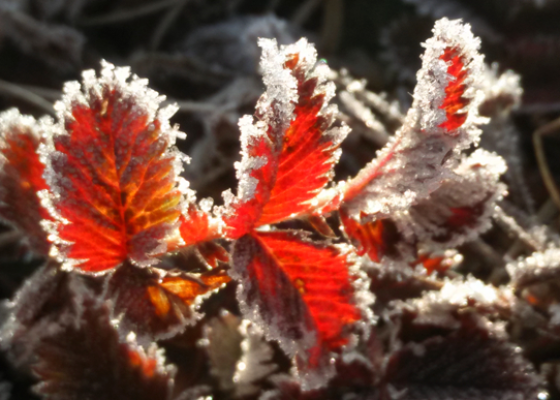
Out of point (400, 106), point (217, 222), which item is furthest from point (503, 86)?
point (217, 222)

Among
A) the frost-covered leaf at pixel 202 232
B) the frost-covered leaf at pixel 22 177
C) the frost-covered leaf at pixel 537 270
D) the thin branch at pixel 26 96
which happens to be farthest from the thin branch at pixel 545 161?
the thin branch at pixel 26 96

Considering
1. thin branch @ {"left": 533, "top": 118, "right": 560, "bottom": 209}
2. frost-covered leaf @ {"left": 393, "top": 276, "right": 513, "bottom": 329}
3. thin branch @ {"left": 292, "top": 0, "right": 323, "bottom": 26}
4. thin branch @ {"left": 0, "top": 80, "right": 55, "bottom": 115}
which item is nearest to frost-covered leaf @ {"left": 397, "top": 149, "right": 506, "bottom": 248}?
frost-covered leaf @ {"left": 393, "top": 276, "right": 513, "bottom": 329}

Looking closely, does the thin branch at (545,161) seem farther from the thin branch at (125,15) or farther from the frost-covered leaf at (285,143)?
the thin branch at (125,15)

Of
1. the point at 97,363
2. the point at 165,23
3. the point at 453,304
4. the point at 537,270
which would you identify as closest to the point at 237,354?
the point at 97,363

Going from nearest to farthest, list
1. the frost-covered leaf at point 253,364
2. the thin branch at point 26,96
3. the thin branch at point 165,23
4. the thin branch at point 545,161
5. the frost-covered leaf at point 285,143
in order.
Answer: the frost-covered leaf at point 285,143 < the frost-covered leaf at point 253,364 < the thin branch at point 545,161 < the thin branch at point 26,96 < the thin branch at point 165,23

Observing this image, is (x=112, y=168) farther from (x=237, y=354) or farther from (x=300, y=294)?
(x=237, y=354)

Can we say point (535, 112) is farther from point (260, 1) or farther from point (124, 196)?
point (124, 196)
